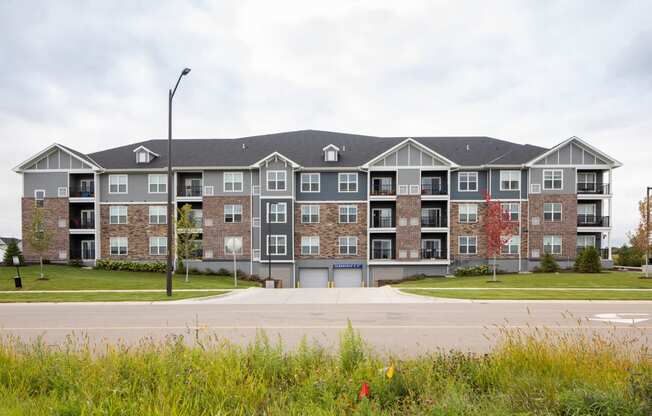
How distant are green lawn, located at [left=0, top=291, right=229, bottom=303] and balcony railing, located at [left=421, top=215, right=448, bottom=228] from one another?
21929mm

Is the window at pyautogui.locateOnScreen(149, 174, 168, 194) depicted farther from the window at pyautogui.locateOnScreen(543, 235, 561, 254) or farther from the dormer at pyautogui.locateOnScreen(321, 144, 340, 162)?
the window at pyautogui.locateOnScreen(543, 235, 561, 254)

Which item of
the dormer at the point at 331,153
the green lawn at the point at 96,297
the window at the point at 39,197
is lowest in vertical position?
the green lawn at the point at 96,297

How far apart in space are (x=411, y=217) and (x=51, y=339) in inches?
1119

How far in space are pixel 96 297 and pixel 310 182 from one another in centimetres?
2101

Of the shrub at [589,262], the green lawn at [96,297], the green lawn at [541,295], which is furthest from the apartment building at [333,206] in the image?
the green lawn at [541,295]

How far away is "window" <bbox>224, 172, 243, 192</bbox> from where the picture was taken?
35625 mm

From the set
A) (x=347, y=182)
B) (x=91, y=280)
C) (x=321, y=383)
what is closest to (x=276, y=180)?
(x=347, y=182)

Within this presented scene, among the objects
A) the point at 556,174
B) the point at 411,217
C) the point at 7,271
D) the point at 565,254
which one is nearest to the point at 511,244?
the point at 565,254

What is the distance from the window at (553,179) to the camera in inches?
1358

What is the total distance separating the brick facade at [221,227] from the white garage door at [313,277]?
18.0ft

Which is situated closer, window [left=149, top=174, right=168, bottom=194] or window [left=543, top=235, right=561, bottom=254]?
window [left=543, top=235, right=561, bottom=254]

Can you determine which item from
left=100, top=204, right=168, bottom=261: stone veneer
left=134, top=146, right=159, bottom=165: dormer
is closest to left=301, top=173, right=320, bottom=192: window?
left=100, top=204, right=168, bottom=261: stone veneer

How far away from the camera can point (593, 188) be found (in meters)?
35.6

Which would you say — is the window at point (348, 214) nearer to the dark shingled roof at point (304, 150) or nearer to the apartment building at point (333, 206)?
the apartment building at point (333, 206)
